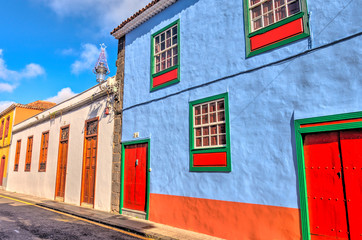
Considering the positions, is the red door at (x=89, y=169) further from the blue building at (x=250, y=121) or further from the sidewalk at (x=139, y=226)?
the blue building at (x=250, y=121)

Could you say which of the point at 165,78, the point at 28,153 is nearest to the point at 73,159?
the point at 165,78

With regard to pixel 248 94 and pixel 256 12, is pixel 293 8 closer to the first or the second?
pixel 256 12

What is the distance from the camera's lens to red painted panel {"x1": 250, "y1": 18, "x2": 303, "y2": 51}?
5832 mm

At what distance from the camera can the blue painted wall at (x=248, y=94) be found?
17.1 feet

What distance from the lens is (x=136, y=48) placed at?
1036 cm

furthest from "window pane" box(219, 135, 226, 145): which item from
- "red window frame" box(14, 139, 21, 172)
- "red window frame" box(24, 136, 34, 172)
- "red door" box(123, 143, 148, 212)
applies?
"red window frame" box(14, 139, 21, 172)

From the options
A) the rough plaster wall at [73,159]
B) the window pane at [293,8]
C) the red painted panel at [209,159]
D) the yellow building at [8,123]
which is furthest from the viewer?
the yellow building at [8,123]

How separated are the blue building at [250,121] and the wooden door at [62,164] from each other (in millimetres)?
5707

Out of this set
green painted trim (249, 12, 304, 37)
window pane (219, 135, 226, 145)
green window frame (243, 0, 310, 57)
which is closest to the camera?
green window frame (243, 0, 310, 57)

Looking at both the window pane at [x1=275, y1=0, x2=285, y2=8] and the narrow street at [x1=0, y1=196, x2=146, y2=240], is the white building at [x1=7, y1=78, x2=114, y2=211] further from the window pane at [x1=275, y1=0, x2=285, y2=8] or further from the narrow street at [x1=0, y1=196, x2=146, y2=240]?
the window pane at [x1=275, y1=0, x2=285, y2=8]

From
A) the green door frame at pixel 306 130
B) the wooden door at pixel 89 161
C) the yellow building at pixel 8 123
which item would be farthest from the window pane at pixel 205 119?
the yellow building at pixel 8 123

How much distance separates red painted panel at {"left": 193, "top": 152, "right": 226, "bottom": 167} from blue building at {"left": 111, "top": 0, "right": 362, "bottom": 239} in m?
0.03

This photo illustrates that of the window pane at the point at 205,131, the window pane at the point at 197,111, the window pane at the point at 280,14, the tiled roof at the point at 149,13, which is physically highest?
the tiled roof at the point at 149,13

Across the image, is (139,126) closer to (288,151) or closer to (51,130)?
(288,151)
